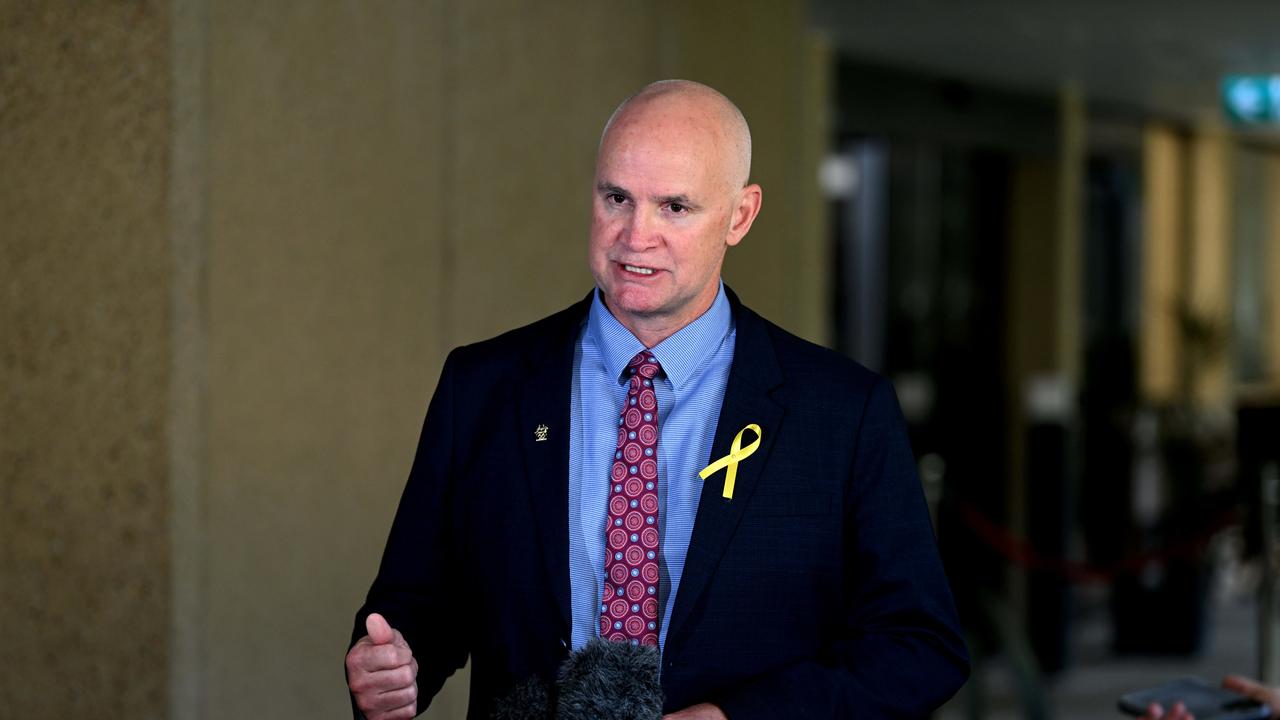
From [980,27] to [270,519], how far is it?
502 centimetres

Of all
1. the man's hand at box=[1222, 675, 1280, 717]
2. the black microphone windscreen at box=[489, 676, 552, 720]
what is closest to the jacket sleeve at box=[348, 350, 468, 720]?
the black microphone windscreen at box=[489, 676, 552, 720]

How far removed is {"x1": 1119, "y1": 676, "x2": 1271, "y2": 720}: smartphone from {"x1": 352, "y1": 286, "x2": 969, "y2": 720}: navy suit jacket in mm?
945

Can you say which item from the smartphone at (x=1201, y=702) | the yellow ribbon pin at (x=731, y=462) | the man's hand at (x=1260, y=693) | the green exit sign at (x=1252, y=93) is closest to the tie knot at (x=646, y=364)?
the yellow ribbon pin at (x=731, y=462)

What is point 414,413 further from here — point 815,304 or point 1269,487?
point 815,304

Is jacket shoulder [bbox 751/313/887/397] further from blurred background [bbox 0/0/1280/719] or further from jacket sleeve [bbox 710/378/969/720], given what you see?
blurred background [bbox 0/0/1280/719]

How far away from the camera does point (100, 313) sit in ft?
10.5

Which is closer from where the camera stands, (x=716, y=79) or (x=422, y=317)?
(x=422, y=317)

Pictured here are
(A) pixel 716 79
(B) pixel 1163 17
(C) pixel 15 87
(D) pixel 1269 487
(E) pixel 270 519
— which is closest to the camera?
(C) pixel 15 87

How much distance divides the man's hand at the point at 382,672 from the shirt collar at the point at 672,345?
42cm

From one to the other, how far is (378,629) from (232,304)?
185cm

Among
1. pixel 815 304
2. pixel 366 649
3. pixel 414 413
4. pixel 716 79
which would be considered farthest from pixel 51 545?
pixel 815 304

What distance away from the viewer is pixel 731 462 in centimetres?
188

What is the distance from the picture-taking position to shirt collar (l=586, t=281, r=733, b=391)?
195cm

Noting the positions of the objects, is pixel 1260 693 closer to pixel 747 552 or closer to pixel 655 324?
pixel 747 552
